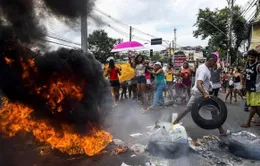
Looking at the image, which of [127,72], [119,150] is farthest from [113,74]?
[119,150]

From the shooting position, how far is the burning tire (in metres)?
4.26

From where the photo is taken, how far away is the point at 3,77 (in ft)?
14.6

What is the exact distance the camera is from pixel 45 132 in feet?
15.3

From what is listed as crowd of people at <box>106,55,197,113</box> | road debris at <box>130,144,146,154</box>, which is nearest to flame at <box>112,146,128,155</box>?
road debris at <box>130,144,146,154</box>

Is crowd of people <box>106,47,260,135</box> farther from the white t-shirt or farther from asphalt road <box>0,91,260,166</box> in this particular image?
asphalt road <box>0,91,260,166</box>

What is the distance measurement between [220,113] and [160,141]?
1.66 m

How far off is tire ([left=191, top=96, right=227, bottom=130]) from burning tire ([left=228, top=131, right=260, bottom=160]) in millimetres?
645

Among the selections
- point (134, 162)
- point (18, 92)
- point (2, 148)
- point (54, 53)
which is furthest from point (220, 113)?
point (2, 148)

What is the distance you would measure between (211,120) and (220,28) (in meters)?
41.4

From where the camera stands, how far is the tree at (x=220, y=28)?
38406 millimetres

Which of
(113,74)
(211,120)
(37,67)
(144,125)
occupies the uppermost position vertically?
(37,67)

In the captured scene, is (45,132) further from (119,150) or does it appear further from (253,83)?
(253,83)

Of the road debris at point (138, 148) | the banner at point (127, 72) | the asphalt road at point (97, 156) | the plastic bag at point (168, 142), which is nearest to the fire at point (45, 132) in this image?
the asphalt road at point (97, 156)

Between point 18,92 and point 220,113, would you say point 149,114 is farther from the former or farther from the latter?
point 18,92
